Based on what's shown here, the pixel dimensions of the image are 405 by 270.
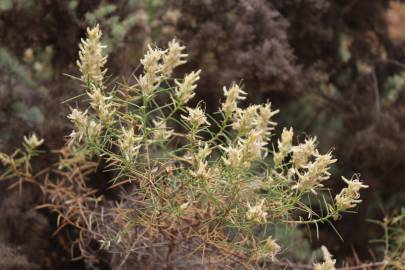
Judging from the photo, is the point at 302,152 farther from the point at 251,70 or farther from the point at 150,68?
the point at 251,70

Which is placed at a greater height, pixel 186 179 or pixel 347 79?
pixel 186 179

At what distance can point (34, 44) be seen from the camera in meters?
2.48

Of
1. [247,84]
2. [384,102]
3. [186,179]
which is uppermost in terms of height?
[186,179]

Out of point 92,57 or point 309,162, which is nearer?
point 92,57

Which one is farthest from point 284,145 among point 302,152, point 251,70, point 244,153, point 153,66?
point 251,70

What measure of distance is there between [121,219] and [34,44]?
887 mm

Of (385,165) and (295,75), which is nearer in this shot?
(295,75)

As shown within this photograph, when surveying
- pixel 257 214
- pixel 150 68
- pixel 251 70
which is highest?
pixel 150 68

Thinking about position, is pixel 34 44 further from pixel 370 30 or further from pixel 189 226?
pixel 370 30

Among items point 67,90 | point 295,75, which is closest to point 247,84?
point 295,75

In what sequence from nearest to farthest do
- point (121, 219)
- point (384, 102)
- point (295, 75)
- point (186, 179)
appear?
point (186, 179) < point (121, 219) < point (295, 75) < point (384, 102)

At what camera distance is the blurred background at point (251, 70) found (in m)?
2.36

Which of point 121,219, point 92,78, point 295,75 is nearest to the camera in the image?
point 92,78

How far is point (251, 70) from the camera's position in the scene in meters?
2.49
